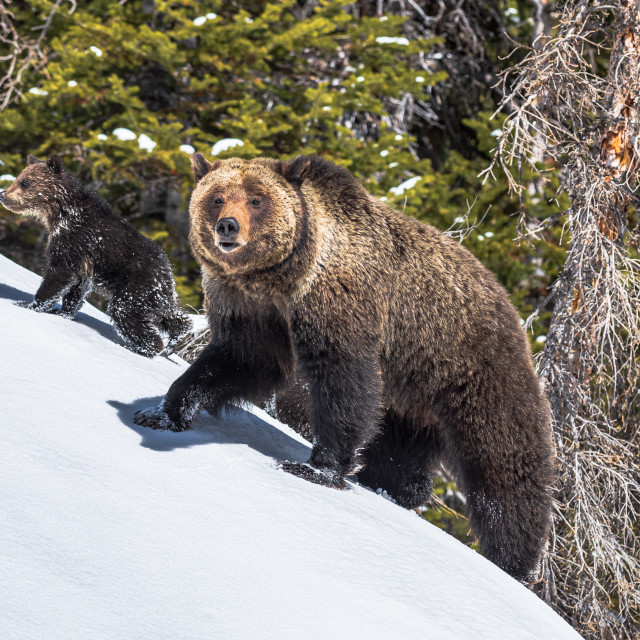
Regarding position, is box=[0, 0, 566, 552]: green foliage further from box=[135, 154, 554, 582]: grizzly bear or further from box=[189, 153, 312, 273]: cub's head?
box=[189, 153, 312, 273]: cub's head

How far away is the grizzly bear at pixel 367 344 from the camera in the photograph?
15.2ft

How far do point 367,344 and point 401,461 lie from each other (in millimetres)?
1250

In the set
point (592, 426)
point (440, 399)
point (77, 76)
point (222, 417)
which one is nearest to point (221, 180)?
point (222, 417)

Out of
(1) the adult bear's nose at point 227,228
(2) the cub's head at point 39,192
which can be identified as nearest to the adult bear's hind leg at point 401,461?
(1) the adult bear's nose at point 227,228

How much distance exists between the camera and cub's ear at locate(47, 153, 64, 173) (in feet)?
21.6

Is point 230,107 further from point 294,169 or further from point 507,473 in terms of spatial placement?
point 507,473

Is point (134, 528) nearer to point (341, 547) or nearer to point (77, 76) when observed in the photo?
point (341, 547)

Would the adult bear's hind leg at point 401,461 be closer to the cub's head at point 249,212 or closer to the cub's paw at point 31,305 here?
the cub's head at point 249,212

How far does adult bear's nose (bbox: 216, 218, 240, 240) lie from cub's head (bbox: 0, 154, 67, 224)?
2.48 meters

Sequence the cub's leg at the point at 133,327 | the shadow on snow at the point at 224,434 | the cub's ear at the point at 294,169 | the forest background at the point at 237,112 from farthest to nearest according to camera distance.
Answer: the forest background at the point at 237,112
the cub's leg at the point at 133,327
the cub's ear at the point at 294,169
the shadow on snow at the point at 224,434

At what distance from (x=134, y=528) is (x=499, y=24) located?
11700 mm

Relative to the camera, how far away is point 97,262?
20.7 ft

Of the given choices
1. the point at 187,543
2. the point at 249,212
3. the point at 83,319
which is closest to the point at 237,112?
the point at 83,319

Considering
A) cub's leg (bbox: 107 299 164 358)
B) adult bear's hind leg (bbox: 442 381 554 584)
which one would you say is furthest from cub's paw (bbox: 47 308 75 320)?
adult bear's hind leg (bbox: 442 381 554 584)
